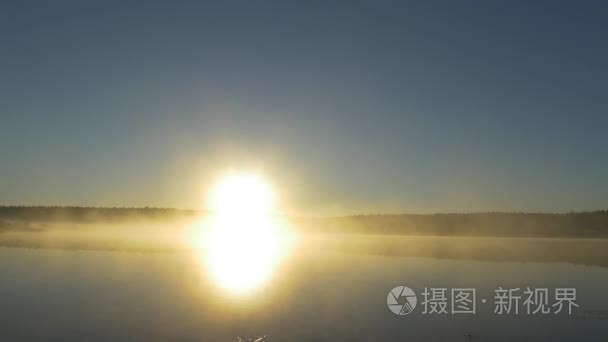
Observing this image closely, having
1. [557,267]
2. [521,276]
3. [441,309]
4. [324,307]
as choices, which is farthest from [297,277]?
[557,267]
